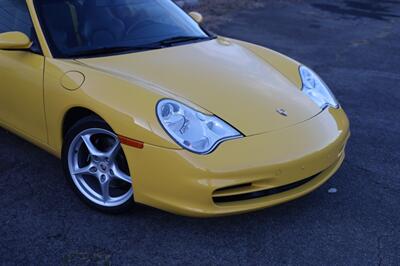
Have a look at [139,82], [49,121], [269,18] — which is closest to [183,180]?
[139,82]

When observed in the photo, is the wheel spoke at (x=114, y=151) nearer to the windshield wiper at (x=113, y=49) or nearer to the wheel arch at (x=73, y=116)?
the wheel arch at (x=73, y=116)

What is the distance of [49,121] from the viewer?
11.2ft

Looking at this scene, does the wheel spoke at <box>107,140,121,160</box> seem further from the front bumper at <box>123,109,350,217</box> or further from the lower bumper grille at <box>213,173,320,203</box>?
the lower bumper grille at <box>213,173,320,203</box>

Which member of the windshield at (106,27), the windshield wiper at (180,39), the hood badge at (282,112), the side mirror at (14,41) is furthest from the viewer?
the windshield wiper at (180,39)

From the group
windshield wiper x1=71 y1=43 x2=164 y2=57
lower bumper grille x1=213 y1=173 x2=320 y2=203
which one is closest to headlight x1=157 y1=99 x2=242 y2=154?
lower bumper grille x1=213 y1=173 x2=320 y2=203

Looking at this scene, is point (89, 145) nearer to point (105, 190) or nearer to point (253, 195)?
point (105, 190)

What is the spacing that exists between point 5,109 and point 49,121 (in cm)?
64

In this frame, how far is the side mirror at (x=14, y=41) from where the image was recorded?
343 cm

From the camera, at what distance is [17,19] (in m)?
3.79

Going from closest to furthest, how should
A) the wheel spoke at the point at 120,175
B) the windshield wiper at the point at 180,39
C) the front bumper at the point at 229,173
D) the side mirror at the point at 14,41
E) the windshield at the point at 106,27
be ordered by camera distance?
the front bumper at the point at 229,173
the wheel spoke at the point at 120,175
the side mirror at the point at 14,41
the windshield at the point at 106,27
the windshield wiper at the point at 180,39

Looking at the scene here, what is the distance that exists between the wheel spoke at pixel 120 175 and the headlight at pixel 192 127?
448 millimetres

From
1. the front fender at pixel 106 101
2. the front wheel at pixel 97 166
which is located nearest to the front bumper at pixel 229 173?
the front fender at pixel 106 101

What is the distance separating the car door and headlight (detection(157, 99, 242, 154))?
99 centimetres

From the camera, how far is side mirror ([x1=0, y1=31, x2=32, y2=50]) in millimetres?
3432
